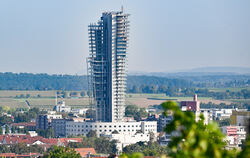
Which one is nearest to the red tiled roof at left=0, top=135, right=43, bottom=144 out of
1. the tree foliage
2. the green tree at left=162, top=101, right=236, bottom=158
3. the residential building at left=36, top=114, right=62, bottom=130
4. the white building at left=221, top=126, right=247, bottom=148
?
the tree foliage

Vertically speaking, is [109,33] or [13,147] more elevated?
[109,33]

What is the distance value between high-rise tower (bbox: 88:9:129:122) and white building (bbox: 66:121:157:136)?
184cm

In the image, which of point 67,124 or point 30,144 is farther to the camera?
point 67,124

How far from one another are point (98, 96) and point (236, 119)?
86.5ft

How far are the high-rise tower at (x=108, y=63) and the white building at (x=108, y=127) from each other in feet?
6.04

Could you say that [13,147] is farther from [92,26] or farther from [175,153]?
[175,153]

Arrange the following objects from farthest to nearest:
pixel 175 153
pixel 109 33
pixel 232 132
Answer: pixel 109 33 → pixel 232 132 → pixel 175 153

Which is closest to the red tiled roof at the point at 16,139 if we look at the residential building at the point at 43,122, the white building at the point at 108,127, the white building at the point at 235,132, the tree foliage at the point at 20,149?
the tree foliage at the point at 20,149

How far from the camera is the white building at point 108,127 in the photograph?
530 ft

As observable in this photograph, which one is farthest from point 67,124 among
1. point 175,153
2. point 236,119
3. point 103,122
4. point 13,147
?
point 175,153

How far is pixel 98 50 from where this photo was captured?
535ft

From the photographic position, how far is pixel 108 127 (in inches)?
6368

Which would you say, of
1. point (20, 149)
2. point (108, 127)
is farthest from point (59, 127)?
point (20, 149)

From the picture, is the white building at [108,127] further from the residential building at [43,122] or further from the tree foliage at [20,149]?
the tree foliage at [20,149]
